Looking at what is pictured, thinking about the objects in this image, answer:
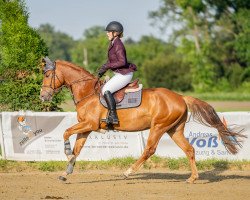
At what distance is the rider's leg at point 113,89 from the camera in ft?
41.9

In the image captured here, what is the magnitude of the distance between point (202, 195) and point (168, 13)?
7004 cm

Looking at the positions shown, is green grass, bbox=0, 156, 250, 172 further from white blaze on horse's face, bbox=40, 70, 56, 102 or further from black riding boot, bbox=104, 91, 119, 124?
black riding boot, bbox=104, 91, 119, 124

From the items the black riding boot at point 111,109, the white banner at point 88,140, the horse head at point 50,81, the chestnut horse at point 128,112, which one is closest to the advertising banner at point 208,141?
the white banner at point 88,140

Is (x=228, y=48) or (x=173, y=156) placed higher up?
(x=228, y=48)

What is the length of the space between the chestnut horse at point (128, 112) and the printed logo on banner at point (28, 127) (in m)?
3.00

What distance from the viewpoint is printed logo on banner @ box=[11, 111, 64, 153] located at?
53.2 feet

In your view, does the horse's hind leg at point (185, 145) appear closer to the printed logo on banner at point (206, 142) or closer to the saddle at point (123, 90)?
the saddle at point (123, 90)

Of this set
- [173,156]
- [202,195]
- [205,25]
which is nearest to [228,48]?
[205,25]

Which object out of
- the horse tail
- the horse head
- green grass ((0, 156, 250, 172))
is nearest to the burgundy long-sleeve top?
the horse head

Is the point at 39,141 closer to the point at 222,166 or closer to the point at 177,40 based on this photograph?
the point at 222,166

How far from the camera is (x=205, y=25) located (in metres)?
72.2

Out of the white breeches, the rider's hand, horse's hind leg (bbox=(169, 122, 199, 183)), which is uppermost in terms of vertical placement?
the rider's hand

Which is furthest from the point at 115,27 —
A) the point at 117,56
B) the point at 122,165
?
the point at 122,165

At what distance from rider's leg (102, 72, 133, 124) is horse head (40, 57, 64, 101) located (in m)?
0.97
